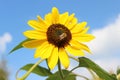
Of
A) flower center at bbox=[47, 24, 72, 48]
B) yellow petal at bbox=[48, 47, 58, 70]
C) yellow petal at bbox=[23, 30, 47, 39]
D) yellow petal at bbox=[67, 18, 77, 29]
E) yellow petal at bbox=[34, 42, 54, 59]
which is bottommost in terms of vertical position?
yellow petal at bbox=[48, 47, 58, 70]

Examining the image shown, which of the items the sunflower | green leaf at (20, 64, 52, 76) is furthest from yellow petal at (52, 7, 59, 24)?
green leaf at (20, 64, 52, 76)

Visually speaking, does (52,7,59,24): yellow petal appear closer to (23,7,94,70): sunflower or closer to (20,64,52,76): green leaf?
(23,7,94,70): sunflower

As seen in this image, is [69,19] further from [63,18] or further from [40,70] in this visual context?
[40,70]

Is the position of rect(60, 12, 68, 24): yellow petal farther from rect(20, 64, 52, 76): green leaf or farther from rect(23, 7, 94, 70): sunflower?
rect(20, 64, 52, 76): green leaf

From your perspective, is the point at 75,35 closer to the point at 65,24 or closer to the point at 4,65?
the point at 65,24

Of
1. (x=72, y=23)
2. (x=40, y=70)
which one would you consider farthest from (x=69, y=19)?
(x=40, y=70)

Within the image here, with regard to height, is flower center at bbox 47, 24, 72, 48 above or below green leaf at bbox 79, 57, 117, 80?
above

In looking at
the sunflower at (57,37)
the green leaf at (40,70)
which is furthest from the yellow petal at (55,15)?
the green leaf at (40,70)
